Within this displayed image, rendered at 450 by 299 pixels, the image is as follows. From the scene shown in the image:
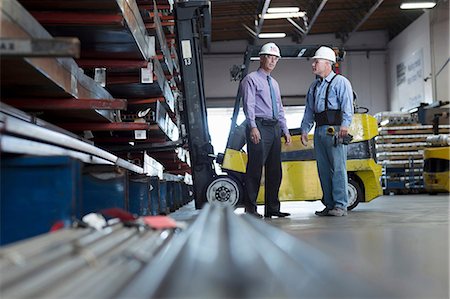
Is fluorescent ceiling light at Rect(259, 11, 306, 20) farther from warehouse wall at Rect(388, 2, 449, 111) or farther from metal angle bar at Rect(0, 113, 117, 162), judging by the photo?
metal angle bar at Rect(0, 113, 117, 162)

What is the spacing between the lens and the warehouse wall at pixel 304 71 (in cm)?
1922

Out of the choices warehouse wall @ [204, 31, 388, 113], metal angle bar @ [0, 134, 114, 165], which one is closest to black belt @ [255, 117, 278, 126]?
metal angle bar @ [0, 134, 114, 165]

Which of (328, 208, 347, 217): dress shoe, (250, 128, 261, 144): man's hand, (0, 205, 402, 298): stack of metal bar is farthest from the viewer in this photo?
(328, 208, 347, 217): dress shoe

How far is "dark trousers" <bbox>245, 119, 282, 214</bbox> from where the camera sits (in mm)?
5926

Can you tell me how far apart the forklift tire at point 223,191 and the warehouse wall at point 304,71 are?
12581 mm

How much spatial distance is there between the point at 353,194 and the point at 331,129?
1505mm

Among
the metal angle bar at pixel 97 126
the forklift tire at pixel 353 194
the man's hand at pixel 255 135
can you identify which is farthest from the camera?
the forklift tire at pixel 353 194

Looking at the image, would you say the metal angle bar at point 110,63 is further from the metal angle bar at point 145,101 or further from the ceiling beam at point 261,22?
the ceiling beam at point 261,22

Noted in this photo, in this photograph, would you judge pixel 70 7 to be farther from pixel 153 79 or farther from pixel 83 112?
pixel 153 79

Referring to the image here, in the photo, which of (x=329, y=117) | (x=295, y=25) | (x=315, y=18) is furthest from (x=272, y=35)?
(x=329, y=117)

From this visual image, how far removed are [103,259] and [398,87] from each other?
17831mm

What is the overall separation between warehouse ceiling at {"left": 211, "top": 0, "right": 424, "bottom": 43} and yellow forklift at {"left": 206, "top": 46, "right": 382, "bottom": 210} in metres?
8.06

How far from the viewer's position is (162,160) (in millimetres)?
10969

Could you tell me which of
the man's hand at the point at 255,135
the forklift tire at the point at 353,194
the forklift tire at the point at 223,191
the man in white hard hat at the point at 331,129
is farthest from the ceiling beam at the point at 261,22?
the man's hand at the point at 255,135
